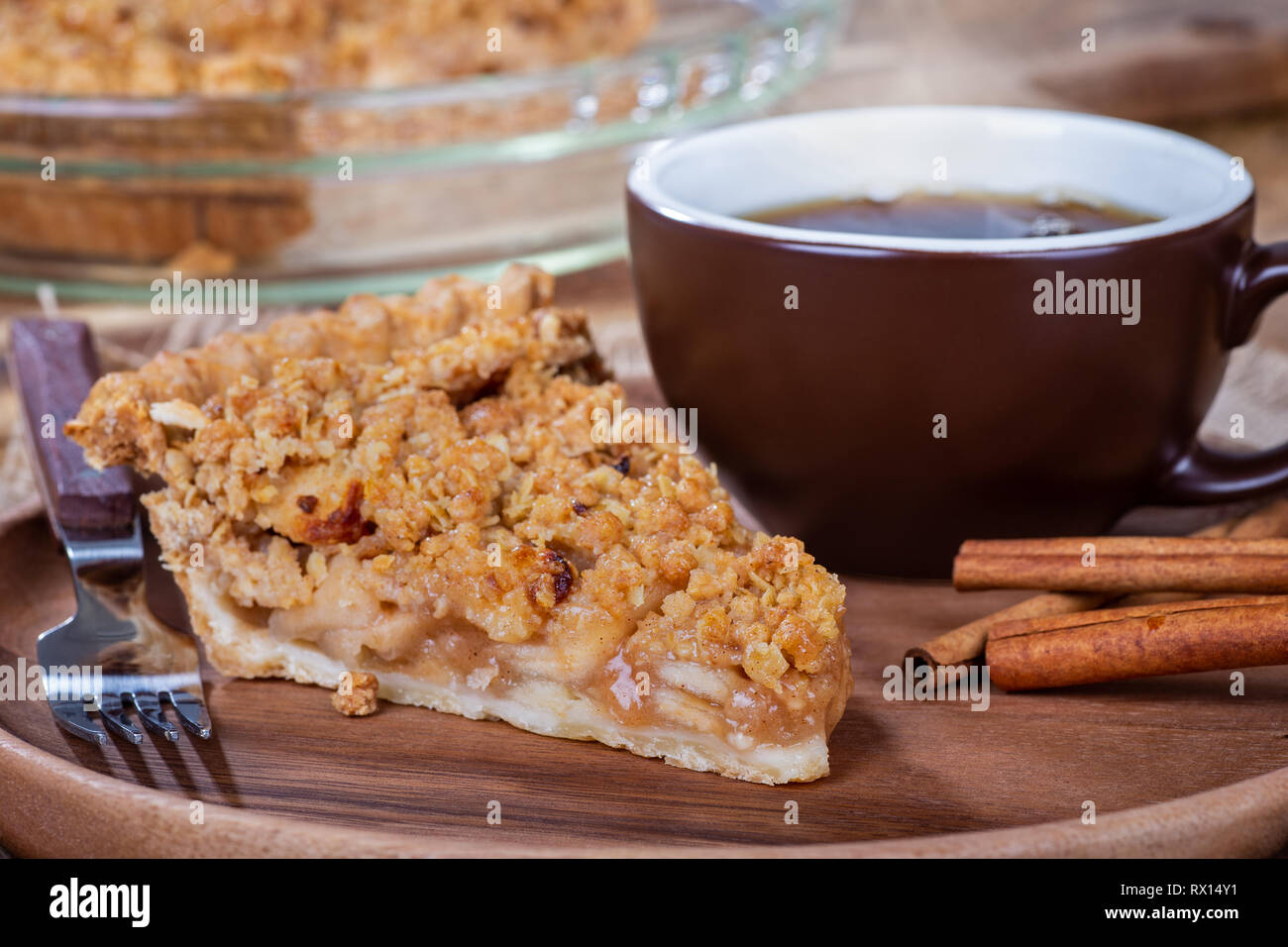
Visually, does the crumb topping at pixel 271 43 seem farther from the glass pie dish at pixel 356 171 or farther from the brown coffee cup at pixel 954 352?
the brown coffee cup at pixel 954 352

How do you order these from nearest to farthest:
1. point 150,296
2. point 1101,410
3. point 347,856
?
point 347,856, point 1101,410, point 150,296

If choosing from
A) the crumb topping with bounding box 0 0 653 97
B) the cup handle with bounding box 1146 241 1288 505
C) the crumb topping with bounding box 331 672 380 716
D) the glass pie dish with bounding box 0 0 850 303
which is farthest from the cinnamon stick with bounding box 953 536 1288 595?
the crumb topping with bounding box 0 0 653 97

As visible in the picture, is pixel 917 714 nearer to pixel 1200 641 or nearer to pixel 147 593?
pixel 1200 641

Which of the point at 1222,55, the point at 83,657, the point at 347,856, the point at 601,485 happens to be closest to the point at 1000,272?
the point at 601,485

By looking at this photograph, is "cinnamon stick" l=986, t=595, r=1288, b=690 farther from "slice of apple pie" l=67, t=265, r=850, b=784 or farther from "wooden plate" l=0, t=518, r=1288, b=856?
"slice of apple pie" l=67, t=265, r=850, b=784

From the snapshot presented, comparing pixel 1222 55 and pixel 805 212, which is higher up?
pixel 805 212

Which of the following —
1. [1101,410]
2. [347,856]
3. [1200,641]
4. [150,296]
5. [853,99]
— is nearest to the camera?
[347,856]

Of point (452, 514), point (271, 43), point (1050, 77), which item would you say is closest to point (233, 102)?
point (271, 43)
